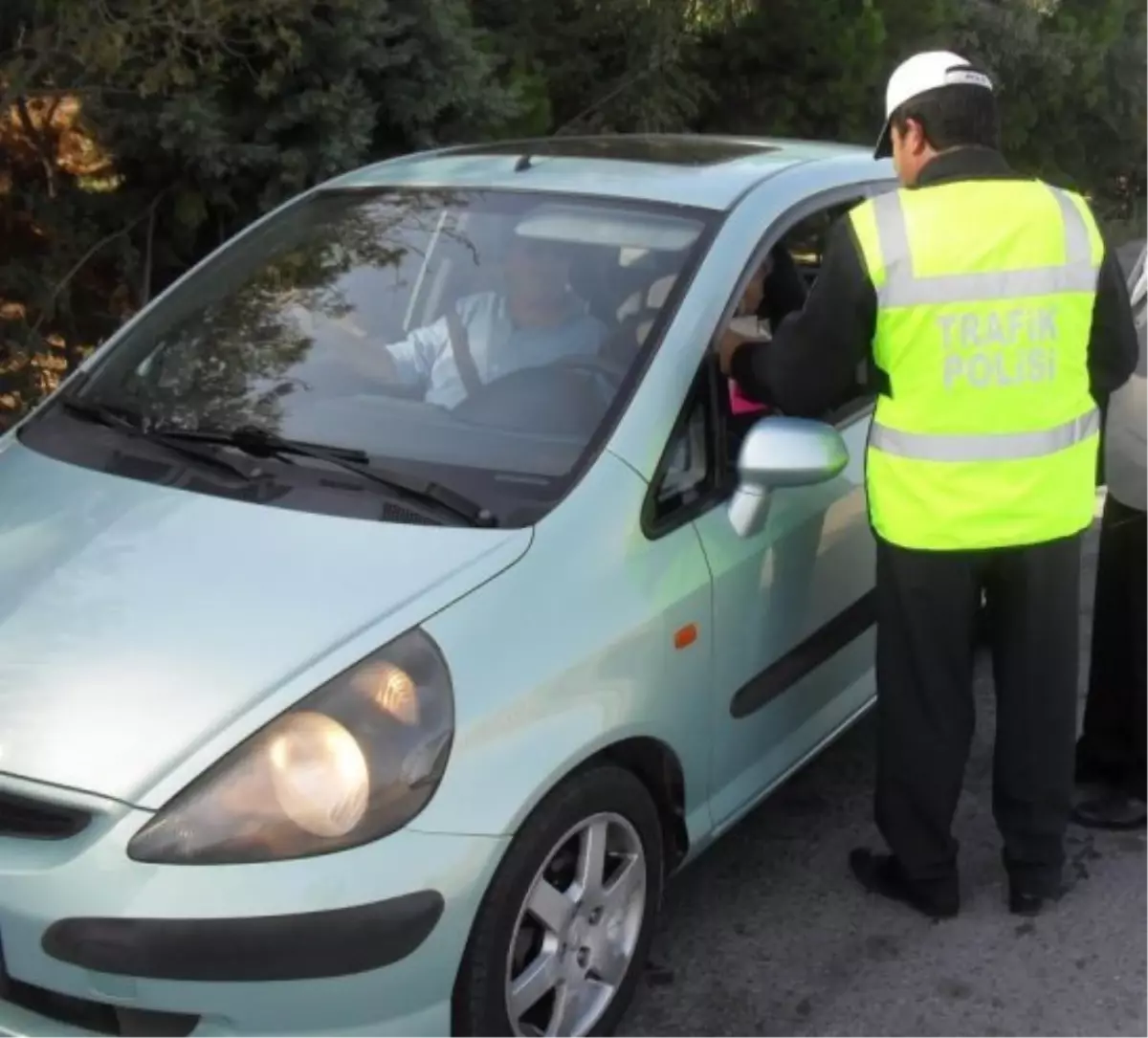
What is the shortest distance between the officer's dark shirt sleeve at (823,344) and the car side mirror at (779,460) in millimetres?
93

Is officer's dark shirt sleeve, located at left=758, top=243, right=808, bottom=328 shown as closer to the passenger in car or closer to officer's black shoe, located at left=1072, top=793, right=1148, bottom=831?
the passenger in car

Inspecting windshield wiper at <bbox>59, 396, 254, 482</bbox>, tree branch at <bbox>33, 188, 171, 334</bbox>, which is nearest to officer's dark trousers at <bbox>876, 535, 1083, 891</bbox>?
windshield wiper at <bbox>59, 396, 254, 482</bbox>

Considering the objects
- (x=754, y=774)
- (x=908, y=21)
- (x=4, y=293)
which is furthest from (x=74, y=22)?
(x=908, y=21)

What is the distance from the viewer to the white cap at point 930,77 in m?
3.25

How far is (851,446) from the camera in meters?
3.75

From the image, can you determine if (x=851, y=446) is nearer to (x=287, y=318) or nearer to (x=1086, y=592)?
(x=287, y=318)

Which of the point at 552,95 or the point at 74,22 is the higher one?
the point at 74,22

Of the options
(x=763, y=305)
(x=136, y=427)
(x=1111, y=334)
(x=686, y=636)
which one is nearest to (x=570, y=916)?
(x=686, y=636)

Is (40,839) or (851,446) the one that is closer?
(40,839)

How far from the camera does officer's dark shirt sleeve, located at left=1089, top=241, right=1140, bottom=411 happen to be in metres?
3.31

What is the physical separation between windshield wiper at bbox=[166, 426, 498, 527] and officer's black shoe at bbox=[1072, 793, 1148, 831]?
2.00 metres

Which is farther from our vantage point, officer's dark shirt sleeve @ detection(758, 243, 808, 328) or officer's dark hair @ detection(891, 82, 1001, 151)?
officer's dark shirt sleeve @ detection(758, 243, 808, 328)

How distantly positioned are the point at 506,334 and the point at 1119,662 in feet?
5.91

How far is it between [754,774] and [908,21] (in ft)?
27.0
